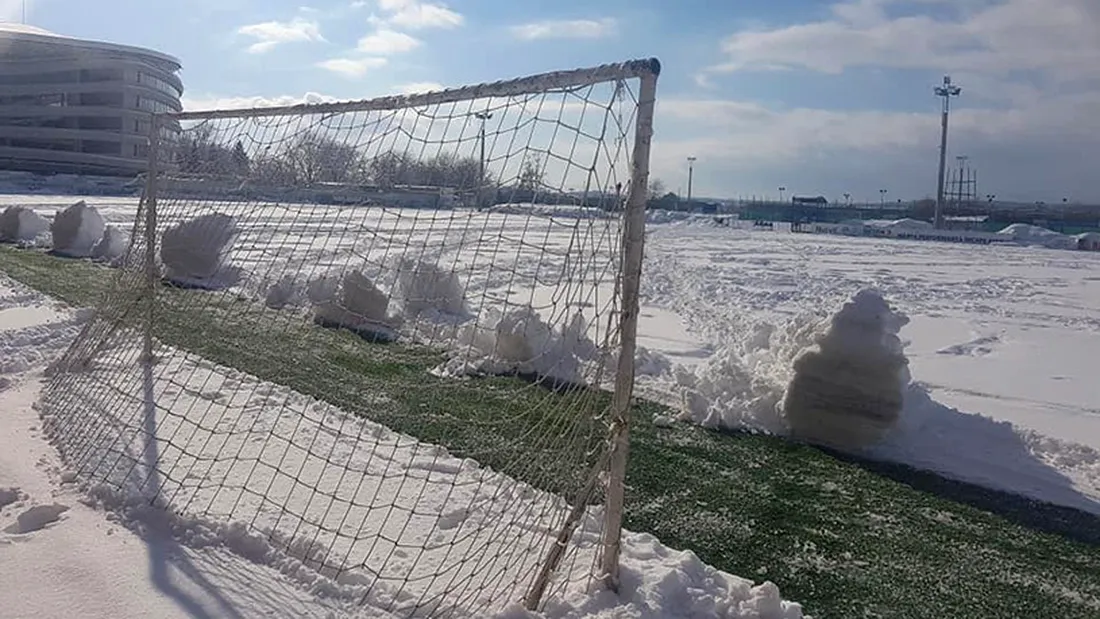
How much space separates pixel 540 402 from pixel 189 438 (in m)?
2.41

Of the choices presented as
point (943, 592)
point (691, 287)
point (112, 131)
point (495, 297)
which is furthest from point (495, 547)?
point (112, 131)

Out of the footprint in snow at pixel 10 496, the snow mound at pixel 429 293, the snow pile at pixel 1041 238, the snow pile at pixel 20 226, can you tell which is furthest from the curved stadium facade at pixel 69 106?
the footprint in snow at pixel 10 496

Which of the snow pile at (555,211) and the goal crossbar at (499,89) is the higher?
the goal crossbar at (499,89)

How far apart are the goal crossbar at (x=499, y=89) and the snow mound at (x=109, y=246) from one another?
12785 millimetres

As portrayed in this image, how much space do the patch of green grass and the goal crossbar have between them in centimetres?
138

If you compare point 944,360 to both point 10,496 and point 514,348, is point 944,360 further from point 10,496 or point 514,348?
point 10,496

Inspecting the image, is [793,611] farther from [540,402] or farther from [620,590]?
[540,402]

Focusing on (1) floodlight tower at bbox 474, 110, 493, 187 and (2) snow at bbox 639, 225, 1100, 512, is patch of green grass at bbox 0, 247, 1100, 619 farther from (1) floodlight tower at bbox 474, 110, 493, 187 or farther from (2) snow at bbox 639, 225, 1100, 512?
(1) floodlight tower at bbox 474, 110, 493, 187

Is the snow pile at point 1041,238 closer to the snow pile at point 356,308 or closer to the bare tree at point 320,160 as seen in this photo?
the snow pile at point 356,308

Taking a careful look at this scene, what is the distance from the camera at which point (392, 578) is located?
368 centimetres

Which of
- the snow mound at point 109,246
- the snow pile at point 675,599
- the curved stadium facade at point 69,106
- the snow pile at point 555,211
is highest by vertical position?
the curved stadium facade at point 69,106

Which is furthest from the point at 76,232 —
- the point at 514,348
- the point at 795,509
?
the point at 795,509

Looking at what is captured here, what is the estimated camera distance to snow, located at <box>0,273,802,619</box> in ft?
11.2

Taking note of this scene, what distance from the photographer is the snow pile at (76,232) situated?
57.5 ft
